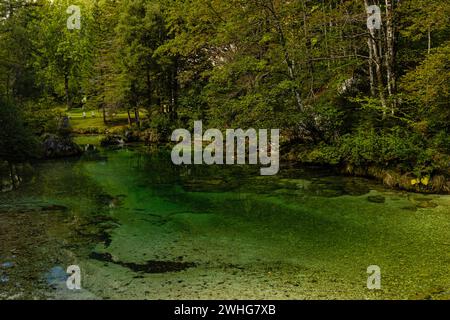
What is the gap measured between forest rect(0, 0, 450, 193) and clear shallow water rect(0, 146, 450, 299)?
215cm

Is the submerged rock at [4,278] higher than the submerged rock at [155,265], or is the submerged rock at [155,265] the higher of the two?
the submerged rock at [155,265]

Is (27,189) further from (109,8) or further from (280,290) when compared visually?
(109,8)

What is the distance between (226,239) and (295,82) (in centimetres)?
1024

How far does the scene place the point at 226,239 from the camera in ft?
30.2

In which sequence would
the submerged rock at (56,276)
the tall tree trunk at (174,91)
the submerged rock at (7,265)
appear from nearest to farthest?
the submerged rock at (56,276) → the submerged rock at (7,265) → the tall tree trunk at (174,91)

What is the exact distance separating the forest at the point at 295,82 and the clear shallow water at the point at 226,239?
2.15m

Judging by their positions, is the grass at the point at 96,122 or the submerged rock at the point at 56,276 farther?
the grass at the point at 96,122

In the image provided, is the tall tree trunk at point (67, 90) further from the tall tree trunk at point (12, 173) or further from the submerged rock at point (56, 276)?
the submerged rock at point (56, 276)

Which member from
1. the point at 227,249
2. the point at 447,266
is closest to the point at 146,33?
the point at 227,249

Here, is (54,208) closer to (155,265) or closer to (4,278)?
(4,278)

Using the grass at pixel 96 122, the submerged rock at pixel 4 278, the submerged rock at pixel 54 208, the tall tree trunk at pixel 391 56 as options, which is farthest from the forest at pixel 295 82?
the submerged rock at pixel 4 278

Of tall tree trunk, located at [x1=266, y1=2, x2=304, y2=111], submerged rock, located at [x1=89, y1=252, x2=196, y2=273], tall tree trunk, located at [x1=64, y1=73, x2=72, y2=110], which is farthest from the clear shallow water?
tall tree trunk, located at [x1=64, y1=73, x2=72, y2=110]

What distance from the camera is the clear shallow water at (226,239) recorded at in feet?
22.3

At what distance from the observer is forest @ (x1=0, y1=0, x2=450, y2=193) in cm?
1380
